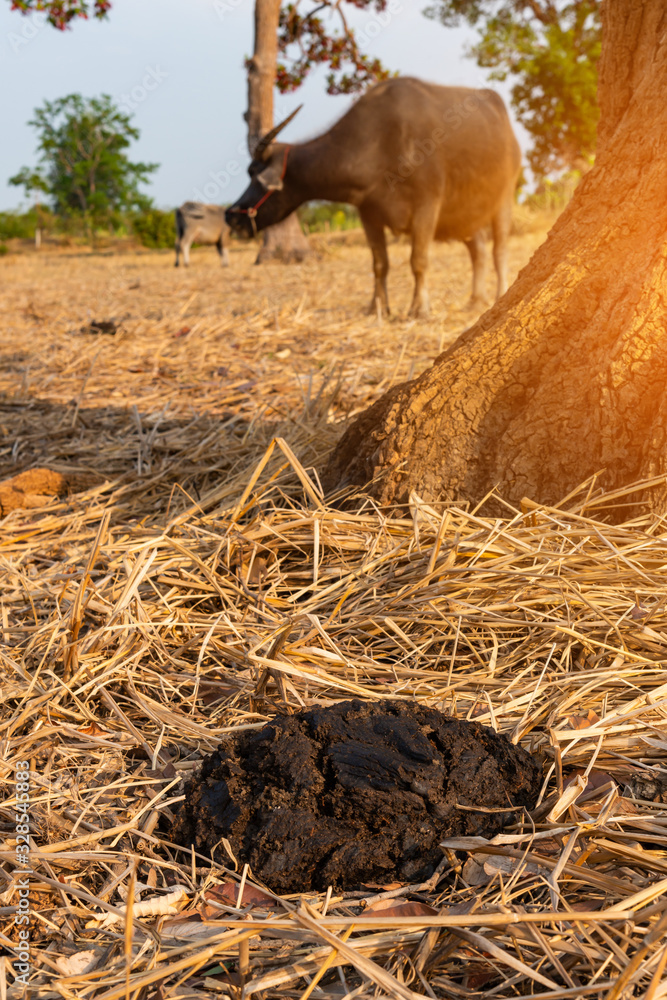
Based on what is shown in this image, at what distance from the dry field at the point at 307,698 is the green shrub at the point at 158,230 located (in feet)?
104

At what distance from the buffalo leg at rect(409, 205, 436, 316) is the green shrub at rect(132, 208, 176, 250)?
27.7 m

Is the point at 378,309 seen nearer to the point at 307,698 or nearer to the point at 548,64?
the point at 307,698

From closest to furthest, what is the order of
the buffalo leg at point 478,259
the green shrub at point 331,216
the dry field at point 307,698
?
the dry field at point 307,698 → the buffalo leg at point 478,259 → the green shrub at point 331,216

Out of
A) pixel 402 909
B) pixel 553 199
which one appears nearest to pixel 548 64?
pixel 553 199

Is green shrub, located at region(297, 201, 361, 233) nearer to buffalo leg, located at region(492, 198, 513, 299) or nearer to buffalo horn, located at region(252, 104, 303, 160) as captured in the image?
buffalo leg, located at region(492, 198, 513, 299)

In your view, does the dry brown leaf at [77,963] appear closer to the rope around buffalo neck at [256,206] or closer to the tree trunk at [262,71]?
the rope around buffalo neck at [256,206]

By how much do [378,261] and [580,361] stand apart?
5210mm

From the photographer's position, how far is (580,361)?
1965mm

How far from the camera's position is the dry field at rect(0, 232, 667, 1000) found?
912mm

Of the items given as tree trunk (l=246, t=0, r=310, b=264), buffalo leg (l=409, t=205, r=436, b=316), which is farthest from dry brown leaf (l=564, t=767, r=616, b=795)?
tree trunk (l=246, t=0, r=310, b=264)

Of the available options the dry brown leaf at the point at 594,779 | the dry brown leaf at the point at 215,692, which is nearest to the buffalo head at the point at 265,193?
the dry brown leaf at the point at 215,692

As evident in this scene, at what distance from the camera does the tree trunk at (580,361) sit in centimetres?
183

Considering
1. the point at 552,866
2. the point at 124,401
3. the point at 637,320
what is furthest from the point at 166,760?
the point at 124,401

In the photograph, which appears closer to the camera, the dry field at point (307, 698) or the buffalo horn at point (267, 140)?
the dry field at point (307, 698)
